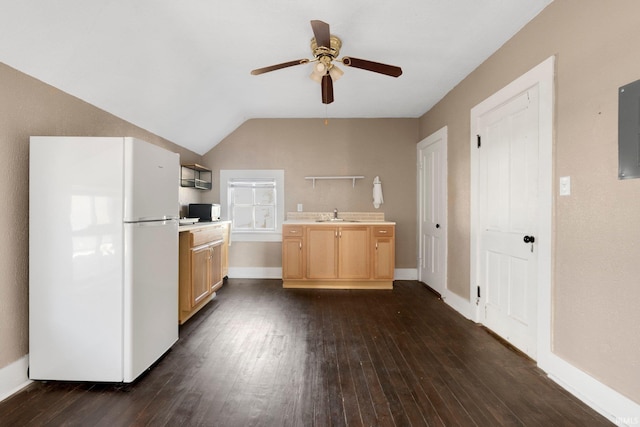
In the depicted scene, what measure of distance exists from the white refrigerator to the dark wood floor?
218 millimetres

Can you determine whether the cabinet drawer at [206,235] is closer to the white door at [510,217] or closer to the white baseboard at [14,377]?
the white baseboard at [14,377]

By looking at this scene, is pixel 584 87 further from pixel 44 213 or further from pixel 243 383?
pixel 44 213

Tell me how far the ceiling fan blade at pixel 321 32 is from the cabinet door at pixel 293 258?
2628 millimetres

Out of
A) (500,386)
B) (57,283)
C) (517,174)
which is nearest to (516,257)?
(517,174)

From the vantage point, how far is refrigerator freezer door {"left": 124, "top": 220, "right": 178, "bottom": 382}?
6.31ft

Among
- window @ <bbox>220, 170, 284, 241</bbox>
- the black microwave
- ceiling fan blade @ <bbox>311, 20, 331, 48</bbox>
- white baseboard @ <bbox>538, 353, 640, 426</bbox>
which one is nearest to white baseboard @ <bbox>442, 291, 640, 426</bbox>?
white baseboard @ <bbox>538, 353, 640, 426</bbox>

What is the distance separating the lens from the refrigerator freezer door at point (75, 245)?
190cm

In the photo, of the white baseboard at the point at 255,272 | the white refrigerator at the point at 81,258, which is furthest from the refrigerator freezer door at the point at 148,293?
the white baseboard at the point at 255,272

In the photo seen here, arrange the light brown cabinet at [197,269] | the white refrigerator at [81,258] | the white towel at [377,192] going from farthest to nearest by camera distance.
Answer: the white towel at [377,192] < the light brown cabinet at [197,269] < the white refrigerator at [81,258]

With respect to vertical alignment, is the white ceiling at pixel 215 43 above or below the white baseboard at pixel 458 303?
above

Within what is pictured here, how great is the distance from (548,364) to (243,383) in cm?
210

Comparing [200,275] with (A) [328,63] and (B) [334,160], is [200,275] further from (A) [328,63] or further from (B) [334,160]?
(B) [334,160]

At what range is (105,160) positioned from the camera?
6.23ft

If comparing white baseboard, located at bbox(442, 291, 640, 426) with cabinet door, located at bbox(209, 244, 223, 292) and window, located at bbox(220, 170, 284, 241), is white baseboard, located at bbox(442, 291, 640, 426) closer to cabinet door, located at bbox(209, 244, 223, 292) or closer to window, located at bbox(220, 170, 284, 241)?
cabinet door, located at bbox(209, 244, 223, 292)
